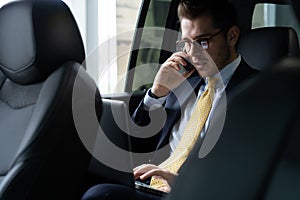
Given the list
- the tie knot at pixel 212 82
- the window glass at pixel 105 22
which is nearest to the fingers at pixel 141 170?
the tie knot at pixel 212 82

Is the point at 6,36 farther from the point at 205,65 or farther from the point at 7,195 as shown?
the point at 205,65

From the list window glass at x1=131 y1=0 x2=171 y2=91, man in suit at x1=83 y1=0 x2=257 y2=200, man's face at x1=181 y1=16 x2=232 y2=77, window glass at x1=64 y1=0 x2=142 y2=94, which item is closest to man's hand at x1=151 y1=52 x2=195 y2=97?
man in suit at x1=83 y1=0 x2=257 y2=200

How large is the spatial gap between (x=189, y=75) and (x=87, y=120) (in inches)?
29.0

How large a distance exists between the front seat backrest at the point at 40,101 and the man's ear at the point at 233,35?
0.68 m

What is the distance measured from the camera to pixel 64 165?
1.67m

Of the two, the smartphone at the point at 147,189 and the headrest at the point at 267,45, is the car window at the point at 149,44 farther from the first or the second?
the smartphone at the point at 147,189

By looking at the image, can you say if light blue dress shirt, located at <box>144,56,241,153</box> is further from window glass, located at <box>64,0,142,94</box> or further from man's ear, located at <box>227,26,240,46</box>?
window glass, located at <box>64,0,142,94</box>

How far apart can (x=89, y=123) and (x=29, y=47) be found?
0.91 ft

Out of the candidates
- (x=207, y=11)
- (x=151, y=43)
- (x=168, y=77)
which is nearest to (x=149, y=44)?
(x=151, y=43)

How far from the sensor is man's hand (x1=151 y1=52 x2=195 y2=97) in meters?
2.34

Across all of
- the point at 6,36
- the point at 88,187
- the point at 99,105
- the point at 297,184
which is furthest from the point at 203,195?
the point at 88,187

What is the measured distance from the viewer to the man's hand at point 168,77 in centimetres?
234

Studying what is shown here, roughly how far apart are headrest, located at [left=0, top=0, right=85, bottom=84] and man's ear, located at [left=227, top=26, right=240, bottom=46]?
695mm

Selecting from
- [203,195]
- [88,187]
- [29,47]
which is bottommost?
[88,187]
